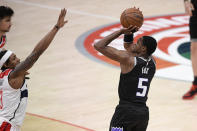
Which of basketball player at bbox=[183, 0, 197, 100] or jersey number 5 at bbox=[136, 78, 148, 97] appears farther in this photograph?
basketball player at bbox=[183, 0, 197, 100]

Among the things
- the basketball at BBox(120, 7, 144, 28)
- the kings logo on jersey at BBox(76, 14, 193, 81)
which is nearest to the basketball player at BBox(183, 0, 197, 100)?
the kings logo on jersey at BBox(76, 14, 193, 81)

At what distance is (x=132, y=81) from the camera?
248 inches

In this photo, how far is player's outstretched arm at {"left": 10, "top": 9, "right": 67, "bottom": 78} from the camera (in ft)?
18.4

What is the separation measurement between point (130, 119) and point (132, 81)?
477 mm

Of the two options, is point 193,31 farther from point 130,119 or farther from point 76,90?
point 130,119

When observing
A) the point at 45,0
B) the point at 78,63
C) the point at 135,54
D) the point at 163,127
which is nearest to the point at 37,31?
the point at 78,63

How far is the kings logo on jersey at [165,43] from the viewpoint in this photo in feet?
37.1

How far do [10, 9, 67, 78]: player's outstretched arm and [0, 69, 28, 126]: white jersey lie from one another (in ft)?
0.59

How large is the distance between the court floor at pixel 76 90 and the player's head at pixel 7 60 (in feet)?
7.76

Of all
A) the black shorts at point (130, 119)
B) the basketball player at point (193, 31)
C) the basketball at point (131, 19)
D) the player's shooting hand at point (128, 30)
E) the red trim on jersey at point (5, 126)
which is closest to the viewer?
the red trim on jersey at point (5, 126)

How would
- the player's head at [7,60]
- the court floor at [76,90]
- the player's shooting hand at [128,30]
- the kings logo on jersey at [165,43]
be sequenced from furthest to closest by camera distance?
the kings logo on jersey at [165,43] < the court floor at [76,90] < the player's shooting hand at [128,30] < the player's head at [7,60]

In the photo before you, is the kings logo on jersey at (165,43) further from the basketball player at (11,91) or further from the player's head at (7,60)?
the player's head at (7,60)

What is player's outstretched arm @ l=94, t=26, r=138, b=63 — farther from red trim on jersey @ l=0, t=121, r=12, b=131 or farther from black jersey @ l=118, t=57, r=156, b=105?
red trim on jersey @ l=0, t=121, r=12, b=131

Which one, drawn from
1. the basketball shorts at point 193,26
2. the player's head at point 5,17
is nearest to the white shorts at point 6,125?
the player's head at point 5,17
